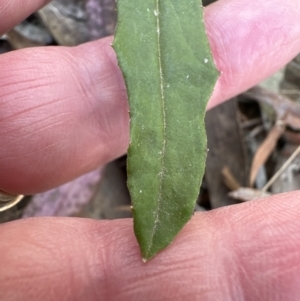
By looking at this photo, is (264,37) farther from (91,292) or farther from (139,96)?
(91,292)

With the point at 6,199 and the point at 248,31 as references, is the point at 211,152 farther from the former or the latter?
the point at 6,199

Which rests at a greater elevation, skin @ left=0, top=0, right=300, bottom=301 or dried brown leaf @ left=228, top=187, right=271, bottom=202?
skin @ left=0, top=0, right=300, bottom=301

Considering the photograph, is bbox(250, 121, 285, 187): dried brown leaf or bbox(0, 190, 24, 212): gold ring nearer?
bbox(0, 190, 24, 212): gold ring

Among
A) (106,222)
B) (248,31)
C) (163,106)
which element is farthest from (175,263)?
(248,31)

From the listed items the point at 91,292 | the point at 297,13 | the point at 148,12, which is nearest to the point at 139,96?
the point at 148,12

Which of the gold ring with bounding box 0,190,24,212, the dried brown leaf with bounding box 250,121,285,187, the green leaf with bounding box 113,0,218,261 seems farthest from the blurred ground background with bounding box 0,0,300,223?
the green leaf with bounding box 113,0,218,261

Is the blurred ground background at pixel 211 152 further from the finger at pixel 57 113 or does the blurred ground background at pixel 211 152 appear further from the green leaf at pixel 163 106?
the green leaf at pixel 163 106

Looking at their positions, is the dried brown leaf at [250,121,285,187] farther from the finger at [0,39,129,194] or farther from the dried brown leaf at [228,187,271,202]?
the finger at [0,39,129,194]
